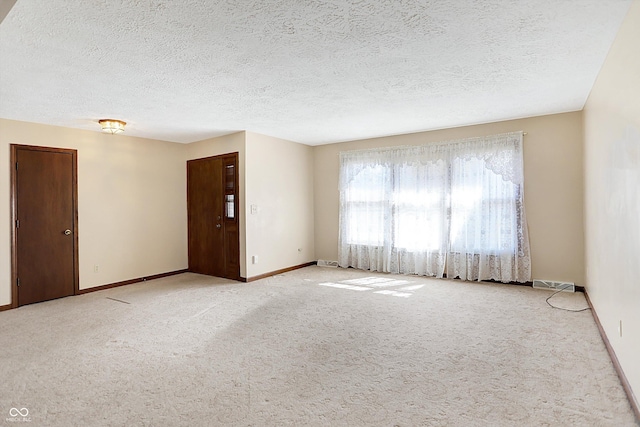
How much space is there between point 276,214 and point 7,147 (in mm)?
3670

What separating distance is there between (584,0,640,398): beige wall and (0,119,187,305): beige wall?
601cm

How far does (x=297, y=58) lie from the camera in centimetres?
274

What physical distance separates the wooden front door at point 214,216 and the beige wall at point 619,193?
4.57 metres

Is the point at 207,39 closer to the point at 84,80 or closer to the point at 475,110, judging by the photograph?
the point at 84,80

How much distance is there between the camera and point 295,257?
21.3 ft

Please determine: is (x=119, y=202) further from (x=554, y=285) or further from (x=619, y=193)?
(x=554, y=285)

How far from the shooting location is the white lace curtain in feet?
16.1

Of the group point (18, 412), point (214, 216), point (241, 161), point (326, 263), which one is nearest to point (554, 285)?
point (326, 263)

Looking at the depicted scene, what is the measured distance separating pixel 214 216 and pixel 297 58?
12.7ft

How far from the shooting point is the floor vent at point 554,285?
14.9 feet

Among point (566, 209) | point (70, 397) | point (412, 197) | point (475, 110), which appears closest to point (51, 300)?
point (70, 397)

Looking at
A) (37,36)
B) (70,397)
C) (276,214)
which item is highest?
(37,36)

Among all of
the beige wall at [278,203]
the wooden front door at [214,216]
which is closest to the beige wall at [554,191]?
the beige wall at [278,203]

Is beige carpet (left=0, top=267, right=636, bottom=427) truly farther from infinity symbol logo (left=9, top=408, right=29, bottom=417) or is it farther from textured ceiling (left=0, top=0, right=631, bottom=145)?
textured ceiling (left=0, top=0, right=631, bottom=145)
